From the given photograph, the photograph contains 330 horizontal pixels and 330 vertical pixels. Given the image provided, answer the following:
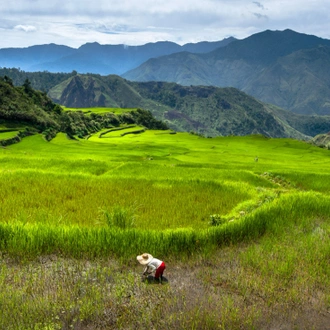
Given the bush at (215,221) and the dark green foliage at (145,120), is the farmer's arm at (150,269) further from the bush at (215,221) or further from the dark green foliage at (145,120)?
the dark green foliage at (145,120)

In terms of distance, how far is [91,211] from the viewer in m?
11.4

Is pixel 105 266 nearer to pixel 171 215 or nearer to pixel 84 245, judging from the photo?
pixel 84 245

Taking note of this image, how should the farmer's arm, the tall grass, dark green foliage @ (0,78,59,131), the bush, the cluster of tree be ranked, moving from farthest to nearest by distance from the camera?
the cluster of tree < dark green foliage @ (0,78,59,131) < the bush < the tall grass < the farmer's arm

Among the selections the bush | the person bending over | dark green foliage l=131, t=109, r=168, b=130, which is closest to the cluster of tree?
dark green foliage l=131, t=109, r=168, b=130

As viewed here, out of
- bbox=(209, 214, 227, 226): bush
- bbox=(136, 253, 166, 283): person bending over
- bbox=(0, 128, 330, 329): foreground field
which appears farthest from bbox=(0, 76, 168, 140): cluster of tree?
bbox=(136, 253, 166, 283): person bending over

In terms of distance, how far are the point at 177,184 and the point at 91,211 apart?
5786 millimetres

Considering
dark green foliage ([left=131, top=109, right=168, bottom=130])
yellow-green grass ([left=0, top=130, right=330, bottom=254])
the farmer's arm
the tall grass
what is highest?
the farmer's arm

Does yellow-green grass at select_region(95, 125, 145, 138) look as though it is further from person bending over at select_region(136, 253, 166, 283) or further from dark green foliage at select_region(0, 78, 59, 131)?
person bending over at select_region(136, 253, 166, 283)

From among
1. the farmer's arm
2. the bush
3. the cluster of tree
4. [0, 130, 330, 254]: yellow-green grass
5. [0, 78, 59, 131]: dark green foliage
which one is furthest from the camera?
the cluster of tree

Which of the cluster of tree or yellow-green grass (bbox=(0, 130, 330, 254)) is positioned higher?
yellow-green grass (bbox=(0, 130, 330, 254))

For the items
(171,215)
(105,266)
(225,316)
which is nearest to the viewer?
(225,316)

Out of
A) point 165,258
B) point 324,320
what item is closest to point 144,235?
point 165,258

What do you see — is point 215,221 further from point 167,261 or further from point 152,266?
point 152,266

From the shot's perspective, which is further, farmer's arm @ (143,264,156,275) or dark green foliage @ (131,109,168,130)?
dark green foliage @ (131,109,168,130)
